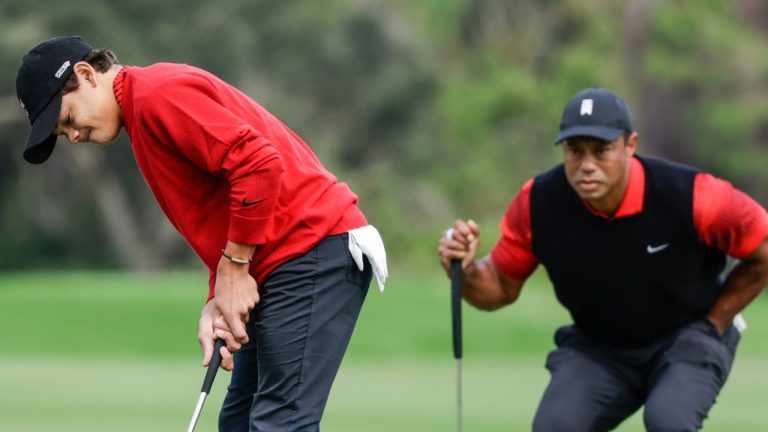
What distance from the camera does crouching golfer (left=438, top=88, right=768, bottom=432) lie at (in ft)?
19.7

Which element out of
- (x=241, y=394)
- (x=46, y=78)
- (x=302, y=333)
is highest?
(x=46, y=78)

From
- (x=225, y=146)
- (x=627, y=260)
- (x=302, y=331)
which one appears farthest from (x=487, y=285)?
(x=225, y=146)

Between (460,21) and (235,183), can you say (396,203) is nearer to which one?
(460,21)

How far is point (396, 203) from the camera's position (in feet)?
155

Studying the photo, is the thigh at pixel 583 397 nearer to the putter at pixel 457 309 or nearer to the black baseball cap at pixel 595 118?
the putter at pixel 457 309

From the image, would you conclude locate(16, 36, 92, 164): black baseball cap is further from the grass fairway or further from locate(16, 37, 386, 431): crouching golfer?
the grass fairway

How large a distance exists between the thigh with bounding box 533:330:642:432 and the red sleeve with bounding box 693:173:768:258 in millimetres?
696

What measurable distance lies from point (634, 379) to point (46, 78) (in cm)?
274

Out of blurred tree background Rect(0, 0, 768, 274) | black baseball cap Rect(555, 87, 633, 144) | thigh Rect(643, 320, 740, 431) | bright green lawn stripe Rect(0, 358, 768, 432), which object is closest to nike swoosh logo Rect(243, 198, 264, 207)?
black baseball cap Rect(555, 87, 633, 144)

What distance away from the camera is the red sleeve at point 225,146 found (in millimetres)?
4867

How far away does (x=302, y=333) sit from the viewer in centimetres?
509

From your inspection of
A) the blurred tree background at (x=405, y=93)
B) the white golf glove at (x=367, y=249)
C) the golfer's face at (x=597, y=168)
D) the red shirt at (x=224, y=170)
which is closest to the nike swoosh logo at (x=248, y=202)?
the red shirt at (x=224, y=170)

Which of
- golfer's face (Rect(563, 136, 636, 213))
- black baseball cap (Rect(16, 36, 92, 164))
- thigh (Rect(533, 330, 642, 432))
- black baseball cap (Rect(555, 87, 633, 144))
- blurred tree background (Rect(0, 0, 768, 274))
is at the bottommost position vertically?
thigh (Rect(533, 330, 642, 432))

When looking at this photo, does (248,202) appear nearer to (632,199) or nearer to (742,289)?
(632,199)
